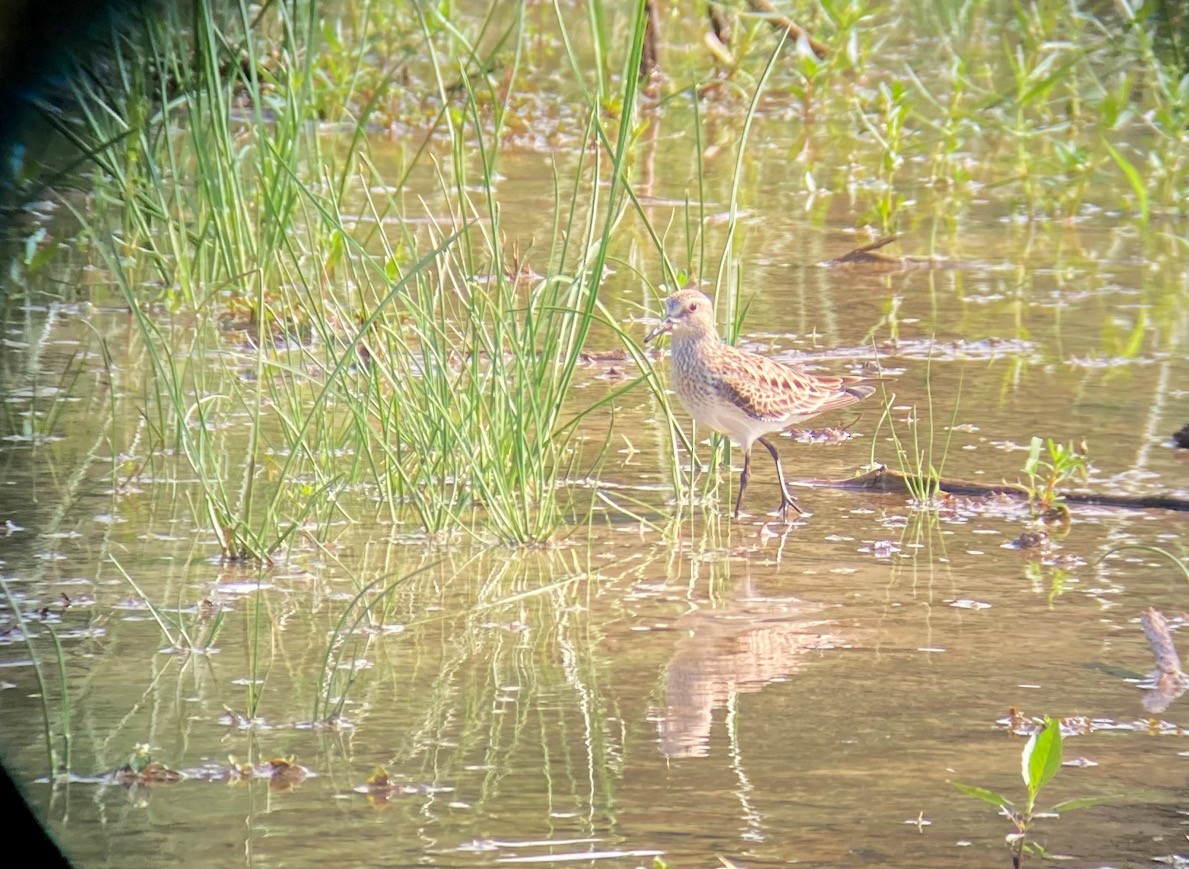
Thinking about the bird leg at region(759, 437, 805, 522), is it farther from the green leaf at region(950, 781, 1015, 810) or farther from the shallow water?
the green leaf at region(950, 781, 1015, 810)

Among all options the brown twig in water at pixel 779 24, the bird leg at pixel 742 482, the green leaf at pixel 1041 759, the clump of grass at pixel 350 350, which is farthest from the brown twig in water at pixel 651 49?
the green leaf at pixel 1041 759

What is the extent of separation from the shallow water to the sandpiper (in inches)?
8.4

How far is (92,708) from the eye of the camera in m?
3.82

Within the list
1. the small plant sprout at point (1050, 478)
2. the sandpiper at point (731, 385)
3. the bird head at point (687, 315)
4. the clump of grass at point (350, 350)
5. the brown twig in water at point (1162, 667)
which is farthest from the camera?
the bird head at point (687, 315)

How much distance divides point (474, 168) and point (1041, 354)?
4.02 meters

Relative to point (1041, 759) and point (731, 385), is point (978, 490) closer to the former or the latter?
point (731, 385)

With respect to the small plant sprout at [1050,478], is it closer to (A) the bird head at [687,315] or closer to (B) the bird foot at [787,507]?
(B) the bird foot at [787,507]

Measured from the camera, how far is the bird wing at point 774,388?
5625mm

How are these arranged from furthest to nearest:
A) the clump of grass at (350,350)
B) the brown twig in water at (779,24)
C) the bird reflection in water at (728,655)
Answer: the brown twig in water at (779,24)
the clump of grass at (350,350)
the bird reflection in water at (728,655)

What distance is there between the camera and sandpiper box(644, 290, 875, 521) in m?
5.62

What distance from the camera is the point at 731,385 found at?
221 inches

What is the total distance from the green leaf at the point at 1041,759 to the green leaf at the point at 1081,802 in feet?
0.18

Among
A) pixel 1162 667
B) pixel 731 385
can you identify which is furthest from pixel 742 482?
pixel 1162 667

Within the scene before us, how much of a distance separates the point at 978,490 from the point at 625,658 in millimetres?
1735
